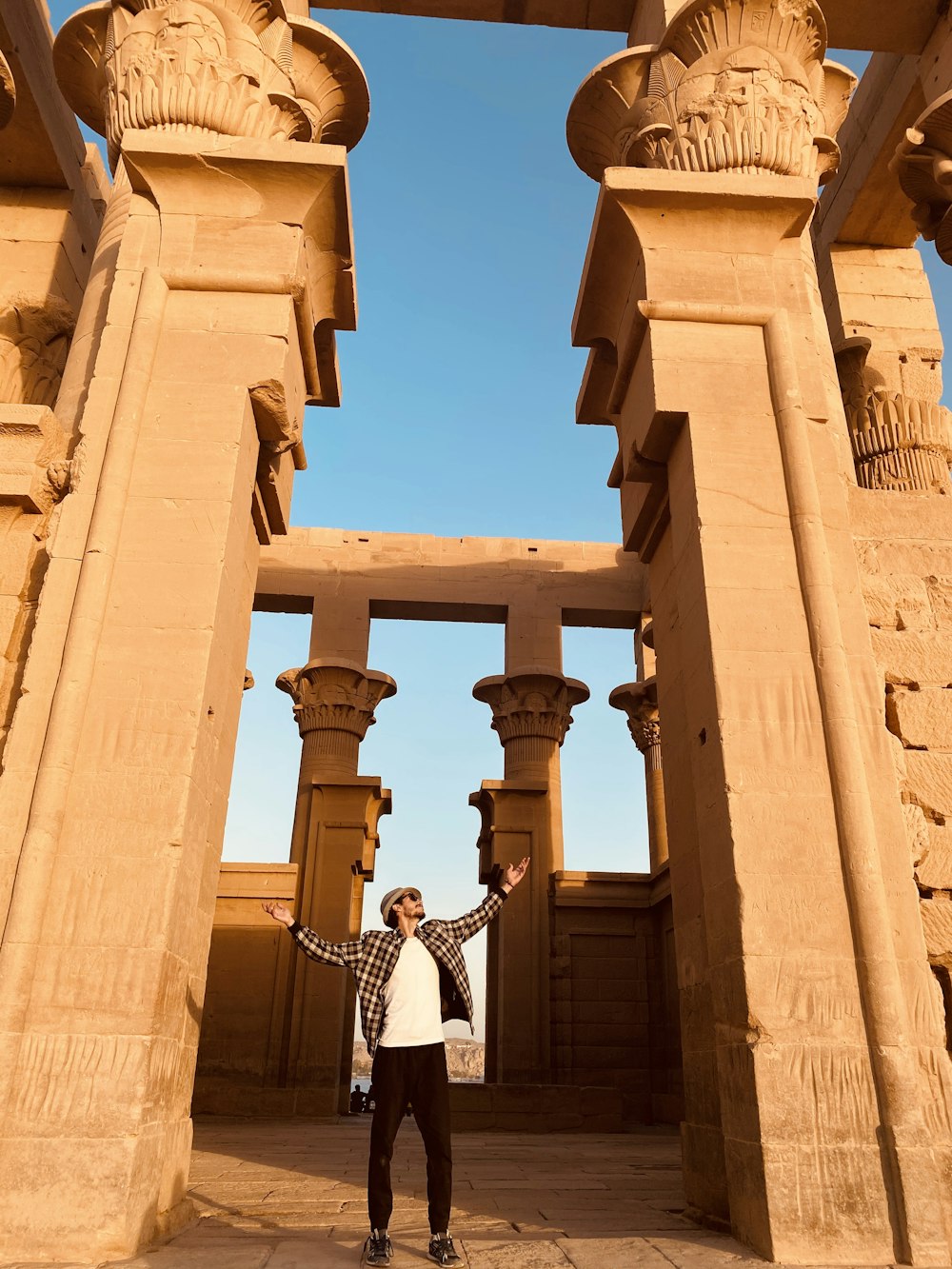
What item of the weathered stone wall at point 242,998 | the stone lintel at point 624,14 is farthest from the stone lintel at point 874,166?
the weathered stone wall at point 242,998

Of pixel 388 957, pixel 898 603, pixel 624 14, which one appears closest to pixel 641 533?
pixel 898 603

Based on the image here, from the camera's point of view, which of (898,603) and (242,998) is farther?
(242,998)

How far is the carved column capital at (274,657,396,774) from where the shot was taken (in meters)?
16.5

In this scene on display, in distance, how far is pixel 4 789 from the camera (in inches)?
175

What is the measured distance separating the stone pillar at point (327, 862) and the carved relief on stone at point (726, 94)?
1068 cm

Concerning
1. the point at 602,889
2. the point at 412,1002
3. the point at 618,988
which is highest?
the point at 602,889

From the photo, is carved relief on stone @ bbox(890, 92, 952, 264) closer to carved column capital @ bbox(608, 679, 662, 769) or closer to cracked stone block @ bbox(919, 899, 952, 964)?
cracked stone block @ bbox(919, 899, 952, 964)

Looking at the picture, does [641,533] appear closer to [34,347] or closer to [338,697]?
[34,347]

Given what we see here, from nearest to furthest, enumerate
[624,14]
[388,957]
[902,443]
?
[388,957] → [902,443] → [624,14]

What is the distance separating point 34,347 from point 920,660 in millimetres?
6110

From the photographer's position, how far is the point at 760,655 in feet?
16.1

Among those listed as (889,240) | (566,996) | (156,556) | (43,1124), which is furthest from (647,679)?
(43,1124)

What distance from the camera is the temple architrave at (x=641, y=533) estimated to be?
4.09 metres

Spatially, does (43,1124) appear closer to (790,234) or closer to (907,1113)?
(907,1113)
